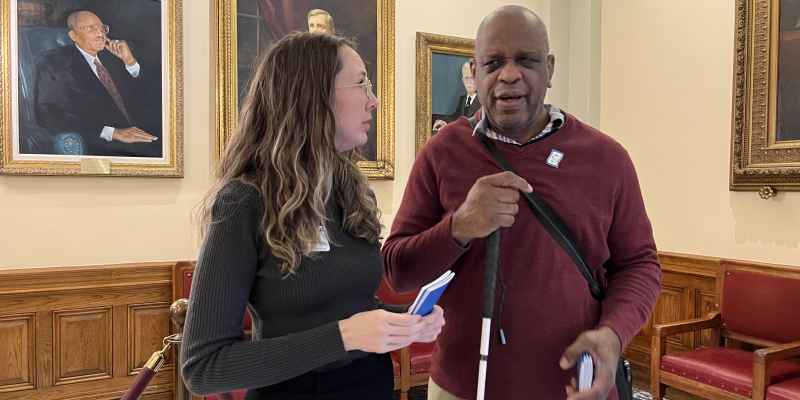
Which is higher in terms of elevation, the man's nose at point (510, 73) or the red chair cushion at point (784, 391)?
the man's nose at point (510, 73)

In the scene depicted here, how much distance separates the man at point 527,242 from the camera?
5.39 ft

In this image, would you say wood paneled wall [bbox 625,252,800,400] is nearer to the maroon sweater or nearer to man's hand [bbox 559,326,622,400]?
the maroon sweater

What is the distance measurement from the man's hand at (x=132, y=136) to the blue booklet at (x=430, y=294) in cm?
349

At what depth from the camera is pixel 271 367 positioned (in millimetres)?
1380

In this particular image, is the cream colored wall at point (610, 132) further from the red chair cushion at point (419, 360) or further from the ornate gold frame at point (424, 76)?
the red chair cushion at point (419, 360)

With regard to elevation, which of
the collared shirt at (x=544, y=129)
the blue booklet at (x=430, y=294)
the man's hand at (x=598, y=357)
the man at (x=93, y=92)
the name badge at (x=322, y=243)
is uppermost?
the man at (x=93, y=92)

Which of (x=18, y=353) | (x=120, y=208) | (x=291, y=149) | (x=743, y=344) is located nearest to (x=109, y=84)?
(x=120, y=208)

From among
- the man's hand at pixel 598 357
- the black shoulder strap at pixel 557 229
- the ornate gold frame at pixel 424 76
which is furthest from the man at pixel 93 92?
the man's hand at pixel 598 357

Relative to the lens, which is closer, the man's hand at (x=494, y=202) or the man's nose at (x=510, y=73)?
the man's hand at (x=494, y=202)

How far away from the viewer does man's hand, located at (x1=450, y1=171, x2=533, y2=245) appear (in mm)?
1478

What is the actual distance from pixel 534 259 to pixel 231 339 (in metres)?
0.78

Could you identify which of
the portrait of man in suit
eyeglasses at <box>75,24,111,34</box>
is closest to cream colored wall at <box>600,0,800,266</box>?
the portrait of man in suit

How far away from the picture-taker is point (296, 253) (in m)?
1.47

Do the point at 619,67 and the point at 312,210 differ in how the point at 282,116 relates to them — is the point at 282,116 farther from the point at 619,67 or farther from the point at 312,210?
the point at 619,67
